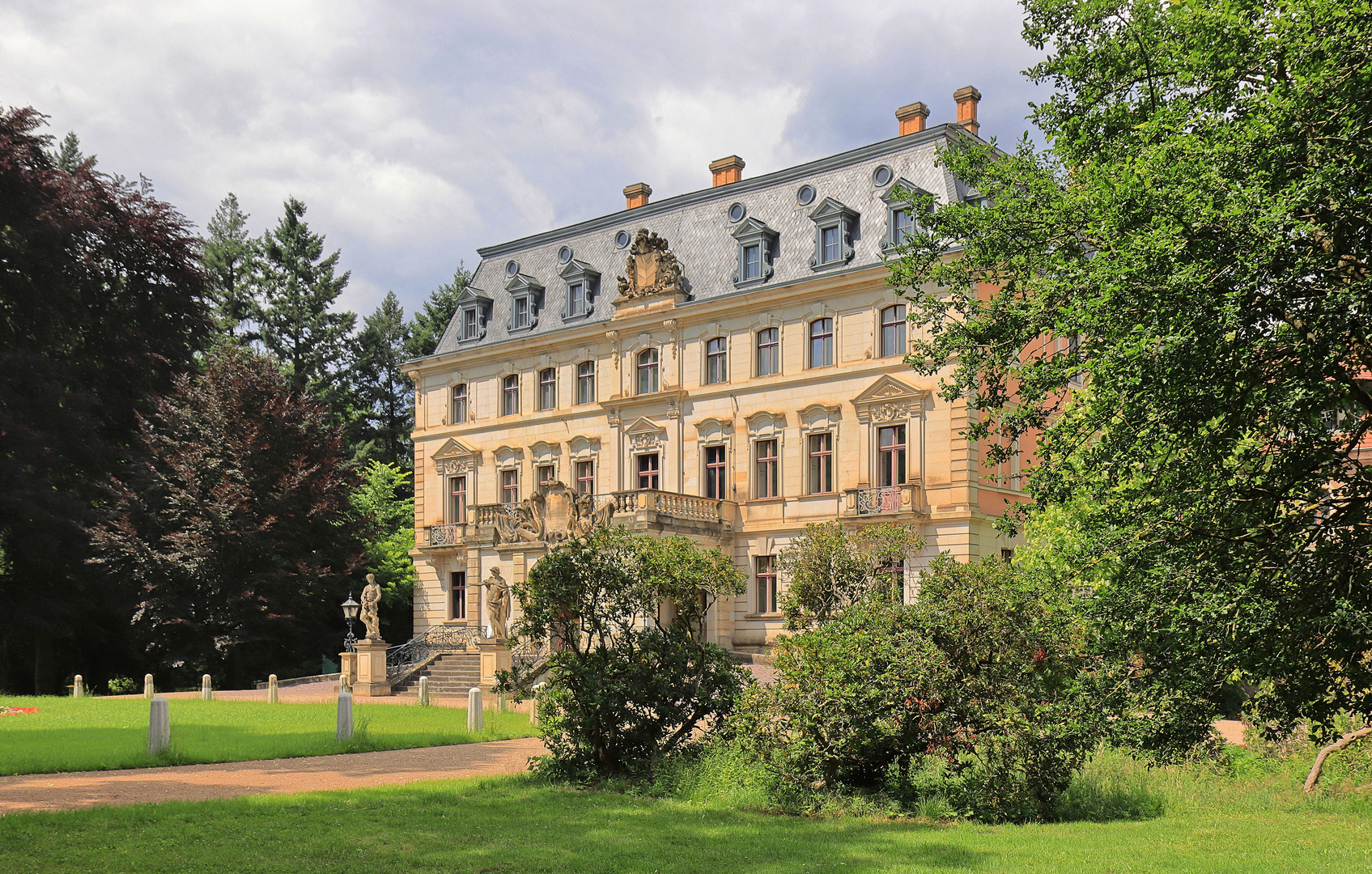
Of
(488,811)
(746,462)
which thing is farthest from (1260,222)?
(746,462)

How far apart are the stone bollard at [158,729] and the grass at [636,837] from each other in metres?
4.32

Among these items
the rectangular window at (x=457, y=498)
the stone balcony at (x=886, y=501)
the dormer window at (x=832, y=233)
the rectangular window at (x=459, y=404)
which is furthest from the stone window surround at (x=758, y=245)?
the rectangular window at (x=457, y=498)

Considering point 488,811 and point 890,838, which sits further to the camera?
point 488,811

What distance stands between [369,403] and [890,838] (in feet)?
187

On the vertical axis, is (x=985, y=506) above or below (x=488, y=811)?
above

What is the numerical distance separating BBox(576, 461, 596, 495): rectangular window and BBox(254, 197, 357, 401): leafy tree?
2416cm

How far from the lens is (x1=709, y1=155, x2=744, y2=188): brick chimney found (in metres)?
42.7

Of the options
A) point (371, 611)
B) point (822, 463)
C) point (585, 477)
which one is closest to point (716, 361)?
point (822, 463)

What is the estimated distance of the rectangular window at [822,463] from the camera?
3606 centimetres

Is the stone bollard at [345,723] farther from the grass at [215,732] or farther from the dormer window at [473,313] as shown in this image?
the dormer window at [473,313]

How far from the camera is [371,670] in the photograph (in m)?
32.7

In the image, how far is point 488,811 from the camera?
38.0 ft

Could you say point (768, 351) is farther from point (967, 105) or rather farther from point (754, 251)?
point (967, 105)

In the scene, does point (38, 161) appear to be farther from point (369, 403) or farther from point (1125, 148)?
point (1125, 148)
